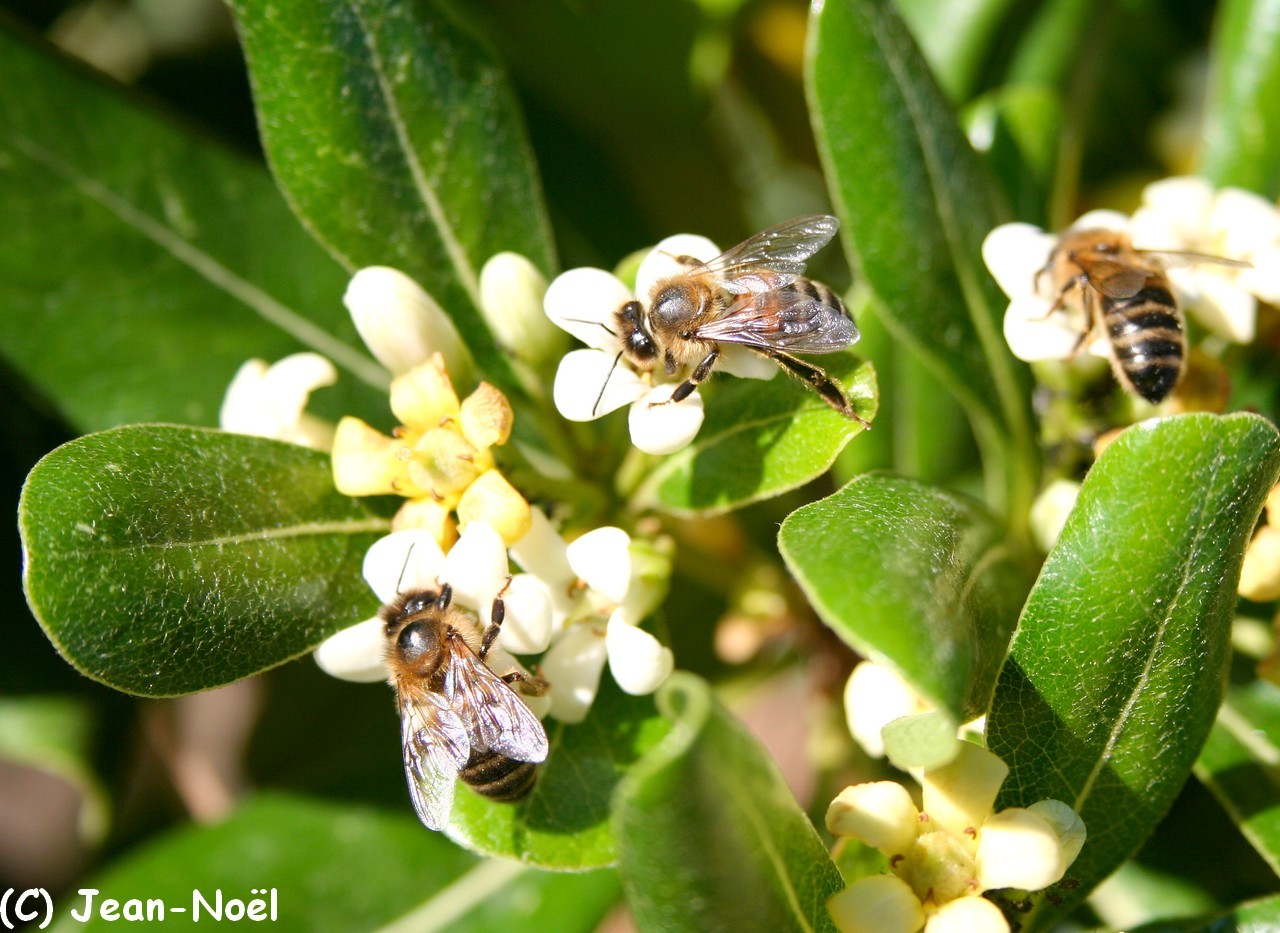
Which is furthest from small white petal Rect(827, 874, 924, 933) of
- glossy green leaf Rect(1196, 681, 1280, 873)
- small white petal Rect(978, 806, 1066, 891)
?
glossy green leaf Rect(1196, 681, 1280, 873)

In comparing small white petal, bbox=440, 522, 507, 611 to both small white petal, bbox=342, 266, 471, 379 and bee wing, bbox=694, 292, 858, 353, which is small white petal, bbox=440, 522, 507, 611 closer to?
small white petal, bbox=342, 266, 471, 379

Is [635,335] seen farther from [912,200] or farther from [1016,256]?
[1016,256]

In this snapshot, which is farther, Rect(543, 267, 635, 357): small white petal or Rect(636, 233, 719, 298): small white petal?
Rect(636, 233, 719, 298): small white petal

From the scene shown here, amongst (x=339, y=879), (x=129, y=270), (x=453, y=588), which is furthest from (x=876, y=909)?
(x=129, y=270)

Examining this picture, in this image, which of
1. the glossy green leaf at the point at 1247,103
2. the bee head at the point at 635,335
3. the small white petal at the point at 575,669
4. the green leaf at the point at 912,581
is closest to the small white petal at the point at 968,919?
the green leaf at the point at 912,581

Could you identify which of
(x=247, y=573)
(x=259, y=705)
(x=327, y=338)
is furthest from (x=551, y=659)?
(x=259, y=705)

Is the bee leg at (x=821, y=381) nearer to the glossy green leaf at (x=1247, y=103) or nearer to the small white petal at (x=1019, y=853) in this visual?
the small white petal at (x=1019, y=853)

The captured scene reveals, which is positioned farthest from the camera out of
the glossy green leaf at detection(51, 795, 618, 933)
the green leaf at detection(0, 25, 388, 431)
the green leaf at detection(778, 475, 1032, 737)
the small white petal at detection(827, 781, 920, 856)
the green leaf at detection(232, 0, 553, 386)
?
→ the glossy green leaf at detection(51, 795, 618, 933)
